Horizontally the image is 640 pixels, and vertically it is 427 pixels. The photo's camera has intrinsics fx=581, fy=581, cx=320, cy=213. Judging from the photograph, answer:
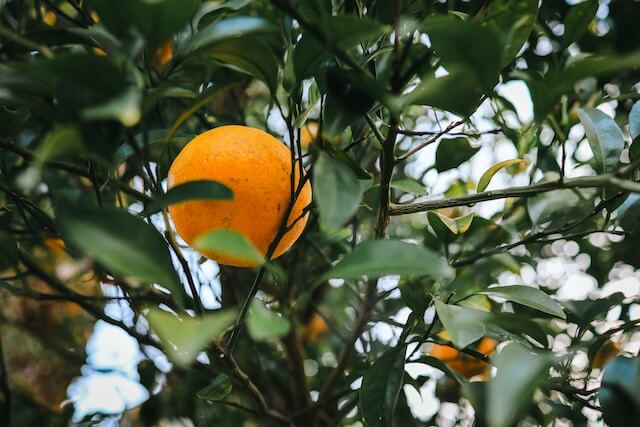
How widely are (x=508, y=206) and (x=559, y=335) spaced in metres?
0.25

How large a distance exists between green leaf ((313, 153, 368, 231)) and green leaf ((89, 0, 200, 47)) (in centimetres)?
15

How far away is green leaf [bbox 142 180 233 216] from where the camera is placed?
1.45 feet

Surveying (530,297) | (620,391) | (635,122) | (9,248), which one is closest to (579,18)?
(635,122)

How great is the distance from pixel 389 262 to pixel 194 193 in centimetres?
16

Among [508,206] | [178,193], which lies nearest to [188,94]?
[178,193]

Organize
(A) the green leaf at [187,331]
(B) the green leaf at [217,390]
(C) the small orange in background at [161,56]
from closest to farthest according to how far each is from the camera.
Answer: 1. (A) the green leaf at [187,331]
2. (B) the green leaf at [217,390]
3. (C) the small orange in background at [161,56]

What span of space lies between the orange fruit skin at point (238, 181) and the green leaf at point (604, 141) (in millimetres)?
338

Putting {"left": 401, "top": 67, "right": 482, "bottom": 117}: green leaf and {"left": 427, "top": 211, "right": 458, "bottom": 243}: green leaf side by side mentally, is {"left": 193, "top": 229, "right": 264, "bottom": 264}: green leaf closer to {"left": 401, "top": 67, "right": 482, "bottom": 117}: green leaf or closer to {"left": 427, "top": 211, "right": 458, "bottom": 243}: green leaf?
{"left": 401, "top": 67, "right": 482, "bottom": 117}: green leaf

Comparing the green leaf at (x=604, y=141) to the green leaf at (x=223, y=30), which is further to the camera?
the green leaf at (x=604, y=141)

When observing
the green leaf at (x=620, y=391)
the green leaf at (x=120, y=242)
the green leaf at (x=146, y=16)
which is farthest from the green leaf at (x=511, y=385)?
the green leaf at (x=146, y=16)

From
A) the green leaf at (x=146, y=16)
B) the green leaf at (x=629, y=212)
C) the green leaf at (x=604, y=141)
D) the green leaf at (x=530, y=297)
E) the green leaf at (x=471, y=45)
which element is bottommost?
the green leaf at (x=629, y=212)

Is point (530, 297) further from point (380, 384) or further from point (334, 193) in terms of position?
point (334, 193)

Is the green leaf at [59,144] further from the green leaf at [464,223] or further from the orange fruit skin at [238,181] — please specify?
the green leaf at [464,223]

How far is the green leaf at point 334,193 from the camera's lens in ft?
1.34
